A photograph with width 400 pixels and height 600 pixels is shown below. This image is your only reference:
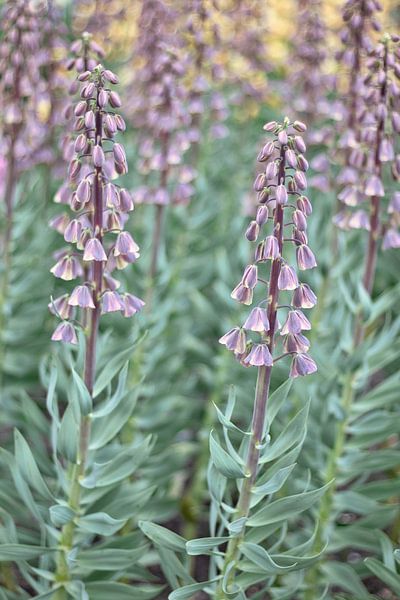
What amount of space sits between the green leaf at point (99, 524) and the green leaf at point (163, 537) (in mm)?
231

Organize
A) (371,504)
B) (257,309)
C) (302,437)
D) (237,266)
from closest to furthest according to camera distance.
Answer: (257,309) → (302,437) → (371,504) → (237,266)

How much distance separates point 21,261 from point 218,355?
1283mm

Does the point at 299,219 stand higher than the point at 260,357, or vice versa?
the point at 299,219

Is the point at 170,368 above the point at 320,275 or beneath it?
beneath

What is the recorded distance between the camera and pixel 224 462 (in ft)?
8.69

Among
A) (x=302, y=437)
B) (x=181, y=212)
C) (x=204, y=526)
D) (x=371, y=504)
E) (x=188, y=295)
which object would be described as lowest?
(x=204, y=526)

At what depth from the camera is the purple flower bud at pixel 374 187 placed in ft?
10.8

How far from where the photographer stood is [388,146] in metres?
3.29

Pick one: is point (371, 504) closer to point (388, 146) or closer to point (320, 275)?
point (320, 275)

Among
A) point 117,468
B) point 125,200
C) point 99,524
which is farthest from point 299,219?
point 99,524

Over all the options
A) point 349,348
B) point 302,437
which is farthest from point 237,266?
point 302,437

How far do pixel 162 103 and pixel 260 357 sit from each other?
1.88m

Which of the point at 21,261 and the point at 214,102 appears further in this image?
the point at 214,102

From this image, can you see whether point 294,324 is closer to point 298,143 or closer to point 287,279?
point 287,279
